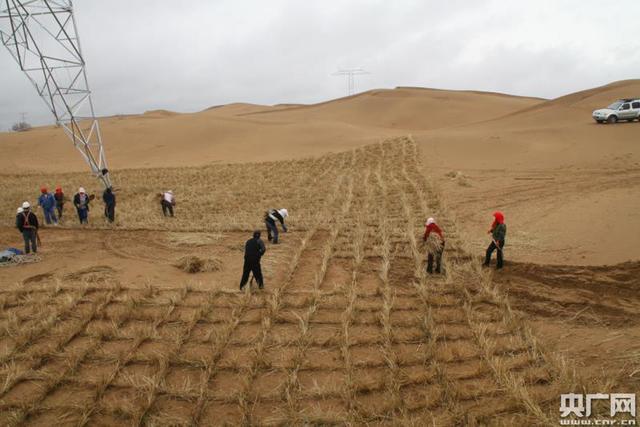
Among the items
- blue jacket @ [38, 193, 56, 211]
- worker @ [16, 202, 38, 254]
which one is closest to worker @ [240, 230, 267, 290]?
worker @ [16, 202, 38, 254]

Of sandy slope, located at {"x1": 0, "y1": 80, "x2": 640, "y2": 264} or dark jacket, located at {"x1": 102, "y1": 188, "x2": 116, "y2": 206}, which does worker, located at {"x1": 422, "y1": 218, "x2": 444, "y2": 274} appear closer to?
sandy slope, located at {"x1": 0, "y1": 80, "x2": 640, "y2": 264}

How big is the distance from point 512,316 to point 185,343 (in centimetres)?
572

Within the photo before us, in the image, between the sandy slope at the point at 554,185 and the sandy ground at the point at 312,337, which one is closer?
the sandy ground at the point at 312,337

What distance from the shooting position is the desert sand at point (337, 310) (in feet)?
19.4

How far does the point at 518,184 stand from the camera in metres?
18.5

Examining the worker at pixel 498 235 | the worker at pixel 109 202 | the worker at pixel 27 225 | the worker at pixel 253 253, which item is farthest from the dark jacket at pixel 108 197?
the worker at pixel 498 235

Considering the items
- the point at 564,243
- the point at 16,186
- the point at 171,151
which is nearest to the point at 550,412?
the point at 564,243

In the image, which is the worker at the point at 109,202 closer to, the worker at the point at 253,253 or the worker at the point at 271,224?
the worker at the point at 271,224

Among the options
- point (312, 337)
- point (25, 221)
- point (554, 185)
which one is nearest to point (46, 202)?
point (25, 221)

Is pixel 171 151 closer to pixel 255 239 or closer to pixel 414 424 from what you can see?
pixel 255 239

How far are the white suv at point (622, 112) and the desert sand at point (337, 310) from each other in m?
11.6

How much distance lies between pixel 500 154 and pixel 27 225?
23885 mm

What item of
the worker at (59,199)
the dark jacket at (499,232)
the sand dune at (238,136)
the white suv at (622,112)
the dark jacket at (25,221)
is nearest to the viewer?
the dark jacket at (499,232)

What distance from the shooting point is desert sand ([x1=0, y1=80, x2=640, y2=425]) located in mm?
5898
